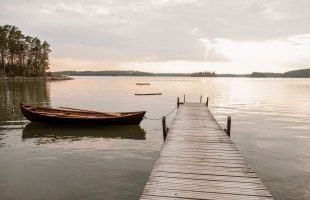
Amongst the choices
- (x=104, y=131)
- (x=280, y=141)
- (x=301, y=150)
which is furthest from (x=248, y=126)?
(x=104, y=131)

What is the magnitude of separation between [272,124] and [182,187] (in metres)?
21.7

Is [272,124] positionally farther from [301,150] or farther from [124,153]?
[124,153]

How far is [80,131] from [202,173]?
15510 mm

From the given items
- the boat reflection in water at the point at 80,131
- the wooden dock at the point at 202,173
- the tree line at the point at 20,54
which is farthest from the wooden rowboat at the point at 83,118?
the tree line at the point at 20,54

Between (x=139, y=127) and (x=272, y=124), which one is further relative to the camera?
(x=272, y=124)

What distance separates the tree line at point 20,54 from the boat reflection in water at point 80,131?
89566 mm

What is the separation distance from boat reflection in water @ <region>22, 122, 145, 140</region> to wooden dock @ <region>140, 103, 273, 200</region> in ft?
25.4

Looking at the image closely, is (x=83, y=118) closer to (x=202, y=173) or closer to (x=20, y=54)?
(x=202, y=173)

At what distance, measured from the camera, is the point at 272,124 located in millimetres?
27766

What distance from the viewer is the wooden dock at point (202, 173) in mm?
8242

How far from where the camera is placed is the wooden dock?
8242mm

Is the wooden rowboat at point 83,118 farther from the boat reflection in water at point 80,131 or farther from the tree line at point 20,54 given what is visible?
the tree line at point 20,54

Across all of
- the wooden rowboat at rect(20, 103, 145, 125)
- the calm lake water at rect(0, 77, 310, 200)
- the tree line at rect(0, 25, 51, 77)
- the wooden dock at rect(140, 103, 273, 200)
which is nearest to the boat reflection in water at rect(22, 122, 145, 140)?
the calm lake water at rect(0, 77, 310, 200)

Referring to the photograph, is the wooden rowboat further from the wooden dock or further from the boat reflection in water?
the wooden dock
